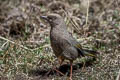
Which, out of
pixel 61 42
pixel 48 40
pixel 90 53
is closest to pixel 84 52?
pixel 90 53

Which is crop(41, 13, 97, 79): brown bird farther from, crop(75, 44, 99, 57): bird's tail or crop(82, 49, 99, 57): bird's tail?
crop(82, 49, 99, 57): bird's tail

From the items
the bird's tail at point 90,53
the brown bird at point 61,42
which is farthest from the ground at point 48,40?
the brown bird at point 61,42

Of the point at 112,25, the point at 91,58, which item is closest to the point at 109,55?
the point at 91,58

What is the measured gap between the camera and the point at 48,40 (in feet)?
23.7

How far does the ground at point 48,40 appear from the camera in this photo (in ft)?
19.0

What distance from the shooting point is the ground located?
19.0 feet

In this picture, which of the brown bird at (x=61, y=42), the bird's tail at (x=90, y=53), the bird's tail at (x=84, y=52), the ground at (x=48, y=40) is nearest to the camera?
the brown bird at (x=61, y=42)

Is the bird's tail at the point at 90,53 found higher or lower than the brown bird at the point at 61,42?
lower

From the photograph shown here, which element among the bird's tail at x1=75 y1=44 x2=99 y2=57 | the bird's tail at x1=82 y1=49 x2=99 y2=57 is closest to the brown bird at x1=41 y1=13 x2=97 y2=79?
the bird's tail at x1=75 y1=44 x2=99 y2=57

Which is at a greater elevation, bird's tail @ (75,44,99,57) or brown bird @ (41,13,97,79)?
brown bird @ (41,13,97,79)

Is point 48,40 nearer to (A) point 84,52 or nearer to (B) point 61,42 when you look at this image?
(A) point 84,52

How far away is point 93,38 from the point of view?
7332mm

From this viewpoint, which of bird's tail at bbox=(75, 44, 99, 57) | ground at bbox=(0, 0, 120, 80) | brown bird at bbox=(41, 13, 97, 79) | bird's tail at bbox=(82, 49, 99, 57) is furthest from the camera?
bird's tail at bbox=(82, 49, 99, 57)

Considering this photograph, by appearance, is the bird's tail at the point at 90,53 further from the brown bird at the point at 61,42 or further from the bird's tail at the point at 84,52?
the brown bird at the point at 61,42
